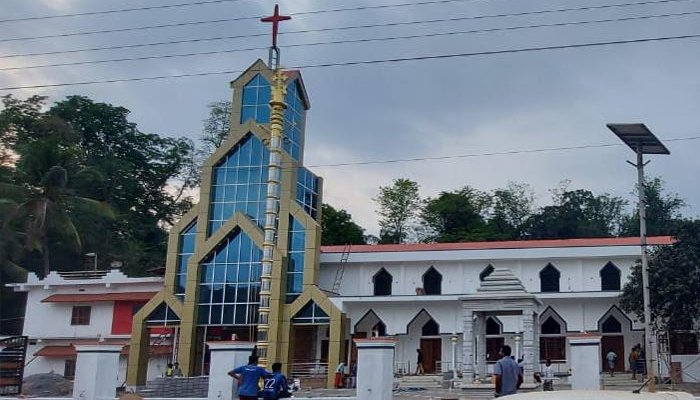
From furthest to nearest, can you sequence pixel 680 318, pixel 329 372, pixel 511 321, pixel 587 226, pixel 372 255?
pixel 587 226
pixel 372 255
pixel 511 321
pixel 329 372
pixel 680 318

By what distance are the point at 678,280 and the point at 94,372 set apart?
63.0ft

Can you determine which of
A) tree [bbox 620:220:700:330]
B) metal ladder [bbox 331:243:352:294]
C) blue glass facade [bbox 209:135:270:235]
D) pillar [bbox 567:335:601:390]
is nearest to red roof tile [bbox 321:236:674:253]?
metal ladder [bbox 331:243:352:294]

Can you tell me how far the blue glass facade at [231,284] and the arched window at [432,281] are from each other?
7.74 m

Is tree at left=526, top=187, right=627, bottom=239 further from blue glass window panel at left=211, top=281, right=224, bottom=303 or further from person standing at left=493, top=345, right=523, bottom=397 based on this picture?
person standing at left=493, top=345, right=523, bottom=397

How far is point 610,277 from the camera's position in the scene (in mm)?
32625

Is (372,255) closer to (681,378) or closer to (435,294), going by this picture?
(435,294)

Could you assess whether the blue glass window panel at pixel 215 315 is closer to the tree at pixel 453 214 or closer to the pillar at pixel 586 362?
the pillar at pixel 586 362

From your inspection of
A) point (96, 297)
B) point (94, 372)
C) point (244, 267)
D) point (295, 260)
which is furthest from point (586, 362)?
point (96, 297)

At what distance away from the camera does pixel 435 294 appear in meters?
34.3

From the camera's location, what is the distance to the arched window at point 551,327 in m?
32.8

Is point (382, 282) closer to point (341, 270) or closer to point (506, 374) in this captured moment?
point (341, 270)

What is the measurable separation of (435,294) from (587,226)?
23881mm

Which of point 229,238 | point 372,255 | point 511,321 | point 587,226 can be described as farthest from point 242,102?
point 587,226

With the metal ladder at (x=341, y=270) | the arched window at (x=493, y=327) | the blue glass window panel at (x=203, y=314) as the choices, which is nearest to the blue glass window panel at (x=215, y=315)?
the blue glass window panel at (x=203, y=314)
